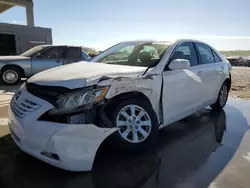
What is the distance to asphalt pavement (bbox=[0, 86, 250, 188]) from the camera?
262 cm

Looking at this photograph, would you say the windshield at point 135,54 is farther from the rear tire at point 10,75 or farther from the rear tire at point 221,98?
the rear tire at point 10,75

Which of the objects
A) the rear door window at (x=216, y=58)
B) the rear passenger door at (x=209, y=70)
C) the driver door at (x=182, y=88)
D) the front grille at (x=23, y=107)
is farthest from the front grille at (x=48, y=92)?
the rear door window at (x=216, y=58)

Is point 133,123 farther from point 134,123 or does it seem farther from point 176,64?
point 176,64

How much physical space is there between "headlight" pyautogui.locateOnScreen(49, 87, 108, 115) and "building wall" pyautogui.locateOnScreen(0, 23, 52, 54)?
1357 cm

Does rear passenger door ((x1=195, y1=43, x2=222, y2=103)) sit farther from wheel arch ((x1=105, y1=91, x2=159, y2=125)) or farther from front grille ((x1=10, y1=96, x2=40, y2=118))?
front grille ((x1=10, y1=96, x2=40, y2=118))

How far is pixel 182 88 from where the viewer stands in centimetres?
383

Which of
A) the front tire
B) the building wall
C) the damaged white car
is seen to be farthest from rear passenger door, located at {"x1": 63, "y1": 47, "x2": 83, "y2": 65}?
the front tire

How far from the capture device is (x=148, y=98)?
3.32 metres

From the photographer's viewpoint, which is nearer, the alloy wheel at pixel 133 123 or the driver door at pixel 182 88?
the alloy wheel at pixel 133 123

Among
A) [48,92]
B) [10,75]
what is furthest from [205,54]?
[10,75]

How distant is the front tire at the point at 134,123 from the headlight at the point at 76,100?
0.35 m

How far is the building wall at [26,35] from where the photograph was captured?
1438 centimetres

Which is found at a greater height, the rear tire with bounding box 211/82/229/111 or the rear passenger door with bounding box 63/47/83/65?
the rear passenger door with bounding box 63/47/83/65

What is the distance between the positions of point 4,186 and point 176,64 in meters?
2.60
